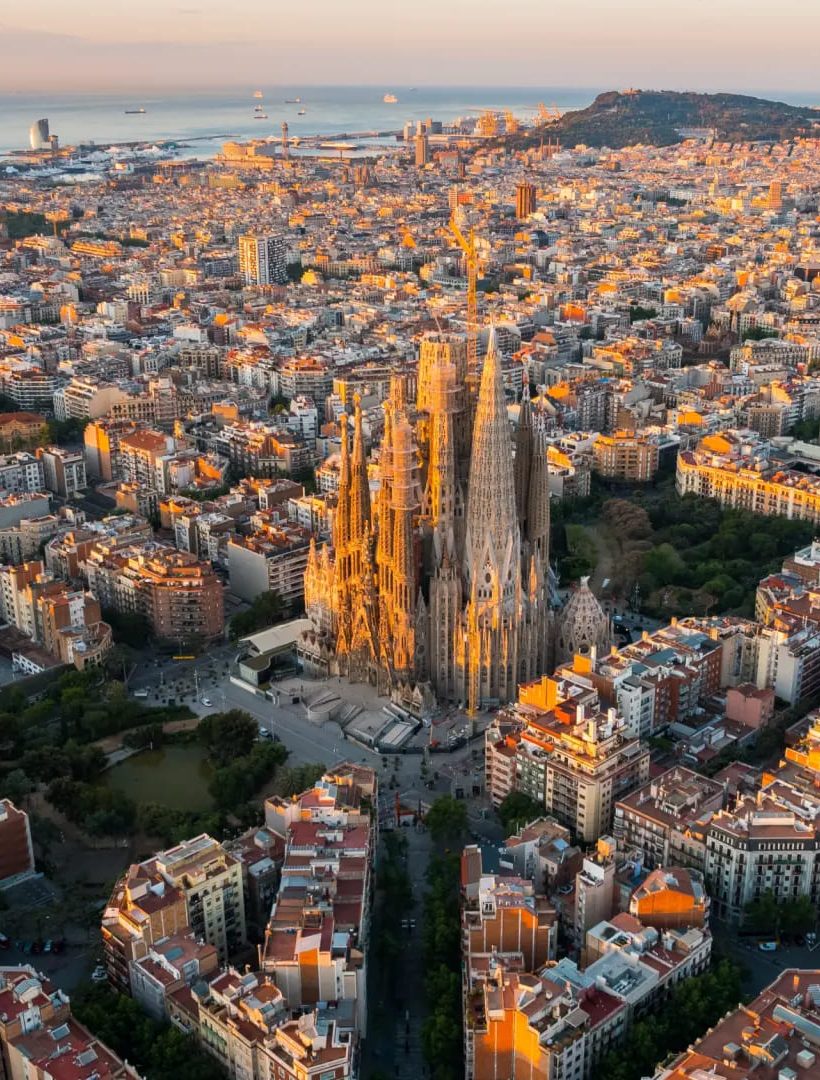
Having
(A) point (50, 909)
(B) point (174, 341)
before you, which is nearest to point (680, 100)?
(B) point (174, 341)

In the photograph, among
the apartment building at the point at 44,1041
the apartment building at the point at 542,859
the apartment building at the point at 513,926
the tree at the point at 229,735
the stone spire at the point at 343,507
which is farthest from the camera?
the stone spire at the point at 343,507

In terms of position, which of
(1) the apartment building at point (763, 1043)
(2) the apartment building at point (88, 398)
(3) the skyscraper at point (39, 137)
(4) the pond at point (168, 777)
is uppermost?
(3) the skyscraper at point (39, 137)

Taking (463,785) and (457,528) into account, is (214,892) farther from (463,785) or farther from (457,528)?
(457,528)

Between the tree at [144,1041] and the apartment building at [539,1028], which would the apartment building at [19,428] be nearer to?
the tree at [144,1041]

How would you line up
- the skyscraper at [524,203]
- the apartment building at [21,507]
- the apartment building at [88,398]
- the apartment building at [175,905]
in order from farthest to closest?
the skyscraper at [524,203] < the apartment building at [88,398] < the apartment building at [21,507] < the apartment building at [175,905]

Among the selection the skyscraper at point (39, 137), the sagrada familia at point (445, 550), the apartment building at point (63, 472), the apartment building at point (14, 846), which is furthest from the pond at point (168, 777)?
the skyscraper at point (39, 137)

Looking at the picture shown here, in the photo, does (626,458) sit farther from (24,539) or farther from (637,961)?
(637,961)

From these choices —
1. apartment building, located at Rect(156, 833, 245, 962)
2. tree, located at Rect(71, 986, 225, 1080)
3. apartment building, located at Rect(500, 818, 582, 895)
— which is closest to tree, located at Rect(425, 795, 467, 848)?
apartment building, located at Rect(500, 818, 582, 895)
